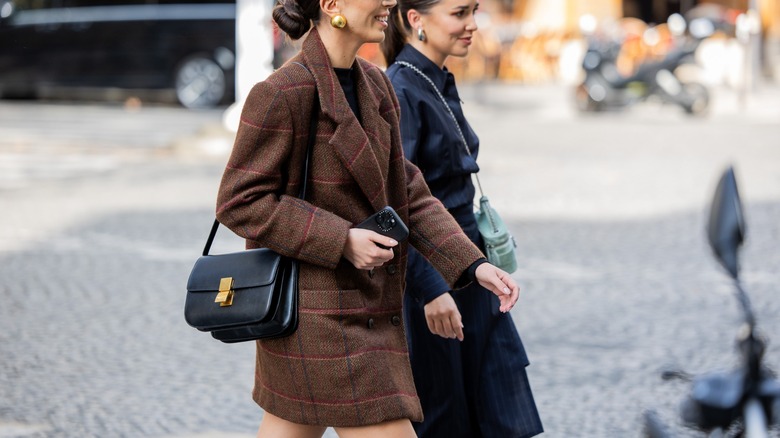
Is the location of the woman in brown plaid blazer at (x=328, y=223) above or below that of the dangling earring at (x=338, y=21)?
below

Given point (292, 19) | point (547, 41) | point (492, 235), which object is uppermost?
point (292, 19)

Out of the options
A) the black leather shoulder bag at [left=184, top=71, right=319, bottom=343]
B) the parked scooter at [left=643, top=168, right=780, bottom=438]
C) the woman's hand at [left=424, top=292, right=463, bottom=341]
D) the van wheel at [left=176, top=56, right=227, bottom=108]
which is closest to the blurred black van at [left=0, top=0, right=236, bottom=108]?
the van wheel at [left=176, top=56, right=227, bottom=108]

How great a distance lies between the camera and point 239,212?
8.84 ft

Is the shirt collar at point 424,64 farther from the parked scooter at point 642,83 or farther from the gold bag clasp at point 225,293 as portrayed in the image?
the parked scooter at point 642,83

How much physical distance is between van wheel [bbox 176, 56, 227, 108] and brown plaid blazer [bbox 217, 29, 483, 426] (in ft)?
53.5

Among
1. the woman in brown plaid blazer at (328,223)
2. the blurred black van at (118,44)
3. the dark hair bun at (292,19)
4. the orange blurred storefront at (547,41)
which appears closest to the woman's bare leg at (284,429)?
the woman in brown plaid blazer at (328,223)

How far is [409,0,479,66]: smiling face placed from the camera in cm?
348

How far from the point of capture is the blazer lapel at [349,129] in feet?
8.93

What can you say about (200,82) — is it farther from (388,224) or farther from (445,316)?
(388,224)

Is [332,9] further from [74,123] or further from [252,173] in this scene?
[74,123]

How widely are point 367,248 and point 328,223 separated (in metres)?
0.09

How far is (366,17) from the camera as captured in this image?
109 inches

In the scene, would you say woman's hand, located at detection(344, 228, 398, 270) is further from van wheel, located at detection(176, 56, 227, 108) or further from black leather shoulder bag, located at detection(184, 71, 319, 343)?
van wheel, located at detection(176, 56, 227, 108)

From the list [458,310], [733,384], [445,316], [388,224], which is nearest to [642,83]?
[458,310]
